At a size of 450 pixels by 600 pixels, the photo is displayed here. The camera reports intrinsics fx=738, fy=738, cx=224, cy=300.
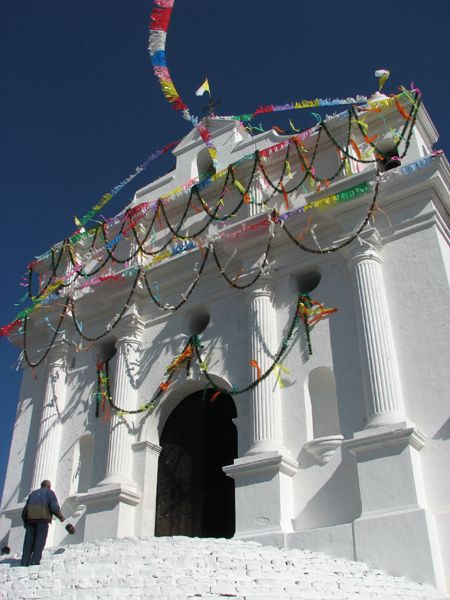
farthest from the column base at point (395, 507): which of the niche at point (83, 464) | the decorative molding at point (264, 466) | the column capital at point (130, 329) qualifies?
the niche at point (83, 464)

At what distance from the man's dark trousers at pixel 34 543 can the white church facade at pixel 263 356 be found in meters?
3.37

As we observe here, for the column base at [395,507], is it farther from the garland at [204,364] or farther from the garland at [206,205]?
the garland at [206,205]

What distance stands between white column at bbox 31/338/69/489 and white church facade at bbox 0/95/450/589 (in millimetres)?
47

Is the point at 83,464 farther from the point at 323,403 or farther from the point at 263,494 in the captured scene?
the point at 323,403

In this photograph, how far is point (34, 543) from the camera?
11391 millimetres

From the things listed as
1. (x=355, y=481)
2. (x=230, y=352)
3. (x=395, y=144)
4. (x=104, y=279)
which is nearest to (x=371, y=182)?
(x=395, y=144)

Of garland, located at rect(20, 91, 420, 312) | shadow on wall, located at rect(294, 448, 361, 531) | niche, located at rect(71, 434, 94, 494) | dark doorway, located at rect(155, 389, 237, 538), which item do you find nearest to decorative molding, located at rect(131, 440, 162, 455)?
dark doorway, located at rect(155, 389, 237, 538)

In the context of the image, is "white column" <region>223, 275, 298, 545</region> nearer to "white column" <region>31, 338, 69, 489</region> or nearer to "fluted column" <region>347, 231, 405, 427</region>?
"fluted column" <region>347, 231, 405, 427</region>

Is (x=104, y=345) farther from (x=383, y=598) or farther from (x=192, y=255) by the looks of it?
(x=383, y=598)

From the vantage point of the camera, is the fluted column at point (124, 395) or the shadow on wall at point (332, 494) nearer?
the shadow on wall at point (332, 494)

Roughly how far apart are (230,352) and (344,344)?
2574 millimetres

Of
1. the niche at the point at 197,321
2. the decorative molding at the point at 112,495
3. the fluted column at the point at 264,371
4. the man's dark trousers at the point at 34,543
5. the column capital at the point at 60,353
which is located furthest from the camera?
the column capital at the point at 60,353

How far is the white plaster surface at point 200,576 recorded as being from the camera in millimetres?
8992

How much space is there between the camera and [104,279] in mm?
17531
